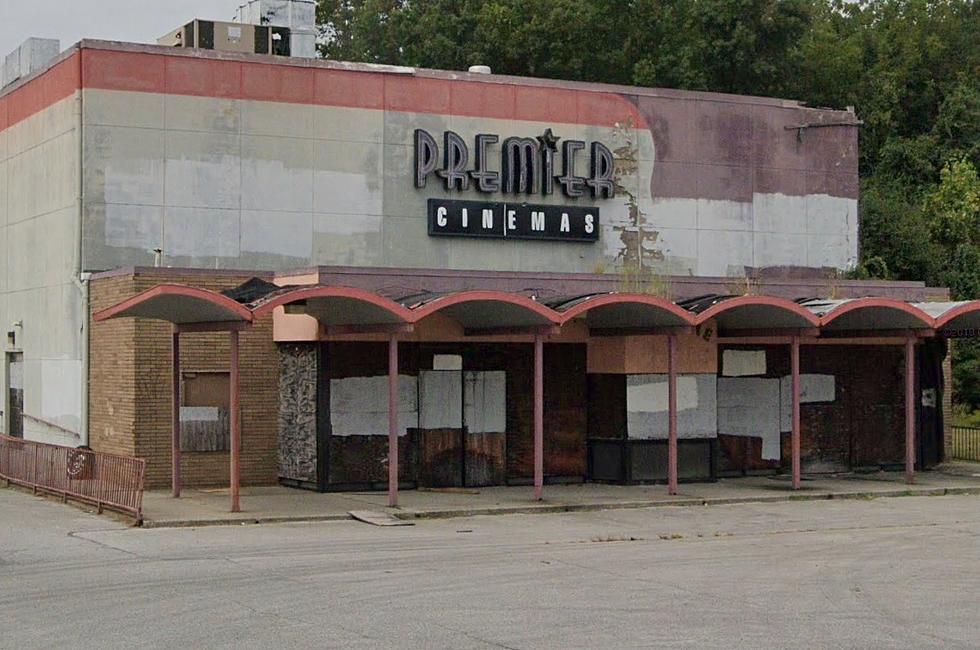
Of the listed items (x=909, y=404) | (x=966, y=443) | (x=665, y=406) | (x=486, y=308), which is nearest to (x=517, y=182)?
(x=665, y=406)

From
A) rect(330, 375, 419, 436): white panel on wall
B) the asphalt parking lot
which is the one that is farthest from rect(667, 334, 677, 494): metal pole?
rect(330, 375, 419, 436): white panel on wall

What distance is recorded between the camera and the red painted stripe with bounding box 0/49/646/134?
32.5m

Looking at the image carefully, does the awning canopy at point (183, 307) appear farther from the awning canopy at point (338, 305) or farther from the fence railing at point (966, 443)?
the fence railing at point (966, 443)

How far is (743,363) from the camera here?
107 feet

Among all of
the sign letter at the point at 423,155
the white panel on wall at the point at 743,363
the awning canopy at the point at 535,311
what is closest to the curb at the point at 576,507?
the awning canopy at the point at 535,311

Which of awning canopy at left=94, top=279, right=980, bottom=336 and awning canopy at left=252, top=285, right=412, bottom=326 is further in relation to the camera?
awning canopy at left=94, top=279, right=980, bottom=336

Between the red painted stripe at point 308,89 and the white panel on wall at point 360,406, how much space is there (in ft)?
27.0

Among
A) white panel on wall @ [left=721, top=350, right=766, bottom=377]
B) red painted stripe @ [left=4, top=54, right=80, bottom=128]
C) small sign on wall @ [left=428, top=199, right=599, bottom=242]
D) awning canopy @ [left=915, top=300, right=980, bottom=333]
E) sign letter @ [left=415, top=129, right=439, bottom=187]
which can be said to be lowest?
white panel on wall @ [left=721, top=350, right=766, bottom=377]

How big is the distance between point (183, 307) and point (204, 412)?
446 centimetres

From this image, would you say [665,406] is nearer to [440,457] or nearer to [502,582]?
[440,457]

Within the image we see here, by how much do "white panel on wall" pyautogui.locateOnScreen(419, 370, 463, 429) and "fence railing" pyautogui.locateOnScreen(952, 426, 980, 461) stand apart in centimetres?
1503

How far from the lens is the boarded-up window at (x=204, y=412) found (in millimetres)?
29641

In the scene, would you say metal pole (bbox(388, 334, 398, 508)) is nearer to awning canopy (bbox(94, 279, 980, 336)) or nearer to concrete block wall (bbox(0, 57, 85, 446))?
awning canopy (bbox(94, 279, 980, 336))

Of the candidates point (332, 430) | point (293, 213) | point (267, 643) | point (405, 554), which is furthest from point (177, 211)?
point (267, 643)
